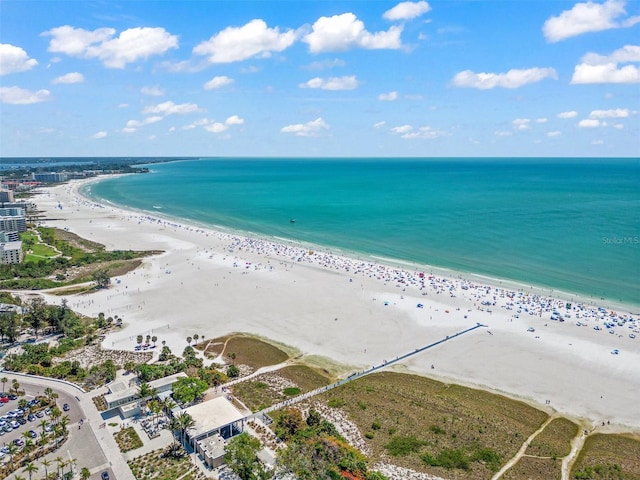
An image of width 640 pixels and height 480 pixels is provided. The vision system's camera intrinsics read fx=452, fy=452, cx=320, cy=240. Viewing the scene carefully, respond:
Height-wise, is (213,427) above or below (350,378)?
above

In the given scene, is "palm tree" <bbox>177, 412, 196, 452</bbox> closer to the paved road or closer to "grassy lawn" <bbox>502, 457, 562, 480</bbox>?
the paved road

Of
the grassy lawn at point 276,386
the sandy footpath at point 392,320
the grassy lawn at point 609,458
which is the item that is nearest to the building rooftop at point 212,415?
the grassy lawn at point 276,386


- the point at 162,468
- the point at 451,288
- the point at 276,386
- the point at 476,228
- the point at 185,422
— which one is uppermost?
the point at 476,228

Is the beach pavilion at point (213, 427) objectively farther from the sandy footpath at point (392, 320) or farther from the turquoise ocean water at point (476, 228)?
the turquoise ocean water at point (476, 228)

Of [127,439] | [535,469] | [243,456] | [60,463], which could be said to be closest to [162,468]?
[127,439]

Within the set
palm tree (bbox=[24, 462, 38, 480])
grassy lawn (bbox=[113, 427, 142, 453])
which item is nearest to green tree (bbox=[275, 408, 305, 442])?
grassy lawn (bbox=[113, 427, 142, 453])

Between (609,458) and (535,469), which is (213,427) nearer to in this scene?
(535,469)
